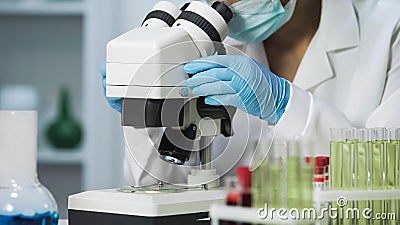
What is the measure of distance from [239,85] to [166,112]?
189mm

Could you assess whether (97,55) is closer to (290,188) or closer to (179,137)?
(179,137)

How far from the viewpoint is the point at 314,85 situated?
5.78 ft

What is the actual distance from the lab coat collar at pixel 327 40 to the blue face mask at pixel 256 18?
11 cm

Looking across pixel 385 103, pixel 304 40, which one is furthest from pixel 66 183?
pixel 385 103

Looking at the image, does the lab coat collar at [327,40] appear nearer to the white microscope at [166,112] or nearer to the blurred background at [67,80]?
the white microscope at [166,112]

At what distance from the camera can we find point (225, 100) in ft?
4.09

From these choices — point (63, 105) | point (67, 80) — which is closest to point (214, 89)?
point (63, 105)

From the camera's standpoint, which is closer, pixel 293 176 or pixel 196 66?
pixel 293 176

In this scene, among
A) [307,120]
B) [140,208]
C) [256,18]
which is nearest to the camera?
[140,208]

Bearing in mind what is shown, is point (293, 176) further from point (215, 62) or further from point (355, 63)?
point (355, 63)

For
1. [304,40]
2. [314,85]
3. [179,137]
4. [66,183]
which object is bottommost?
[66,183]

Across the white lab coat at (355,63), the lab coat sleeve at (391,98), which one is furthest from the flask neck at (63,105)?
the lab coat sleeve at (391,98)

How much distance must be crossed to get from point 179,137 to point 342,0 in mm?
755

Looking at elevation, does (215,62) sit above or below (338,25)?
below
